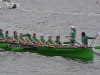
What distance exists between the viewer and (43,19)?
2098 inches

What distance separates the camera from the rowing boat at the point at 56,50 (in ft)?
84.1

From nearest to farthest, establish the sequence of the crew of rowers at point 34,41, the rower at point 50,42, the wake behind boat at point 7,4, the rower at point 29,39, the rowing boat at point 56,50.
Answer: the rowing boat at point 56,50
the rower at point 50,42
the crew of rowers at point 34,41
the rower at point 29,39
the wake behind boat at point 7,4

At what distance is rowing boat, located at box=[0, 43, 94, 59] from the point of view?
84.1 ft

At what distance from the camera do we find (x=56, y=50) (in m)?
26.5

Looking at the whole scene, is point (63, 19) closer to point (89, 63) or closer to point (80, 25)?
point (80, 25)

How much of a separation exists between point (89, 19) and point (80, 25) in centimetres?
555

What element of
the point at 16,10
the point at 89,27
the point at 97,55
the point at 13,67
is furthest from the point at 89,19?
the point at 13,67

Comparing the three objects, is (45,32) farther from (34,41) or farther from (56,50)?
(56,50)

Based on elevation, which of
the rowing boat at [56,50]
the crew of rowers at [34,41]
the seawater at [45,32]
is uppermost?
the crew of rowers at [34,41]

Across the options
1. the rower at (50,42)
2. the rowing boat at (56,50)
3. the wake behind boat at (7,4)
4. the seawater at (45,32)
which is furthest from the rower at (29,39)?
the wake behind boat at (7,4)

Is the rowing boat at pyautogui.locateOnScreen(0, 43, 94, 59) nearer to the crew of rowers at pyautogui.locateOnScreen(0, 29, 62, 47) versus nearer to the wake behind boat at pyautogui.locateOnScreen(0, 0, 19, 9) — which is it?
the crew of rowers at pyautogui.locateOnScreen(0, 29, 62, 47)

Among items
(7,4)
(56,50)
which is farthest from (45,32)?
(7,4)

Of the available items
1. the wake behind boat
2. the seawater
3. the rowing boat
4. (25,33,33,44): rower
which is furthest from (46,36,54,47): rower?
the wake behind boat

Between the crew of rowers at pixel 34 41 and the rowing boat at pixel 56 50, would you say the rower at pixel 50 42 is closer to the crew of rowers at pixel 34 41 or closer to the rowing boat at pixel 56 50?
the crew of rowers at pixel 34 41
